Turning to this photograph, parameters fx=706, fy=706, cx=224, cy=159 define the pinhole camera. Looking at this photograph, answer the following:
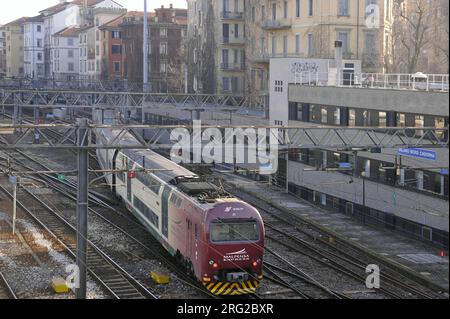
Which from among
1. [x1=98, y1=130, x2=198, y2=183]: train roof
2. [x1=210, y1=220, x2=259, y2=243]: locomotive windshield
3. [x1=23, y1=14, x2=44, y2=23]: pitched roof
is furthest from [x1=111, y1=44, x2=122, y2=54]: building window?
[x1=210, y1=220, x2=259, y2=243]: locomotive windshield

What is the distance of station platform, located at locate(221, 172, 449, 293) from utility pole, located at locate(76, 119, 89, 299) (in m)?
9.25

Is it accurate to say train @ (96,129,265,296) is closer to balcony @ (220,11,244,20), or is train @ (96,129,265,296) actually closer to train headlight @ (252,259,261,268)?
train headlight @ (252,259,261,268)

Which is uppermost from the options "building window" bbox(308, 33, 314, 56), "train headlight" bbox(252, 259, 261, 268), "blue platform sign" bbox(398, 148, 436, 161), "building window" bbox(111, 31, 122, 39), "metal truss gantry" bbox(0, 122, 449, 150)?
"building window" bbox(111, 31, 122, 39)

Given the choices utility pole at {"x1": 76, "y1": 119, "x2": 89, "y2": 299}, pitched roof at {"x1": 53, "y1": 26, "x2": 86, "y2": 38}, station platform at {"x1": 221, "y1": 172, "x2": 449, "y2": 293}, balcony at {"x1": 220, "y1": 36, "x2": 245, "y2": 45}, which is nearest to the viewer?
utility pole at {"x1": 76, "y1": 119, "x2": 89, "y2": 299}

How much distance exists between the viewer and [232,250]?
1916cm

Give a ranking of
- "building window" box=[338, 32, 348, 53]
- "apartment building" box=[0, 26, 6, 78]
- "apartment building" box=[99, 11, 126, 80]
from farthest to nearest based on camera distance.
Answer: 1. "apartment building" box=[0, 26, 6, 78]
2. "apartment building" box=[99, 11, 126, 80]
3. "building window" box=[338, 32, 348, 53]

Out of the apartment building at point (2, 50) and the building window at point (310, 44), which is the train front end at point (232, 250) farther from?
the apartment building at point (2, 50)

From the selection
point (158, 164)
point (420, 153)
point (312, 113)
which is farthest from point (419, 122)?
point (158, 164)

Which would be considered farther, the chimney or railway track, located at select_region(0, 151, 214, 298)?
the chimney

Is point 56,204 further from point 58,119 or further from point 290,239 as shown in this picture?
point 58,119

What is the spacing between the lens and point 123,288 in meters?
21.0

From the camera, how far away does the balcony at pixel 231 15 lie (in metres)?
63.3

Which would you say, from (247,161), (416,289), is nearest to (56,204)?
(247,161)

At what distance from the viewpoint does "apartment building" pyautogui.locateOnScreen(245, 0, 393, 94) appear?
4578cm
